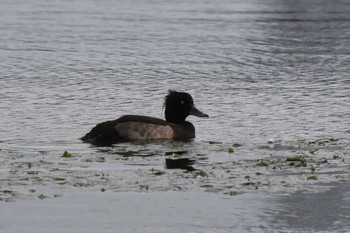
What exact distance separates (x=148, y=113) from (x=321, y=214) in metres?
13.2

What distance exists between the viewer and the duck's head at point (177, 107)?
26.3 metres

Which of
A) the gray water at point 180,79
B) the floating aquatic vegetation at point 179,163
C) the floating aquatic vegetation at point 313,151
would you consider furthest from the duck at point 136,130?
the floating aquatic vegetation at point 313,151

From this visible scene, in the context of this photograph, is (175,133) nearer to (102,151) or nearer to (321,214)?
(102,151)

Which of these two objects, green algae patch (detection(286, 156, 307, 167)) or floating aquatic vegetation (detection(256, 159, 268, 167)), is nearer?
floating aquatic vegetation (detection(256, 159, 268, 167))

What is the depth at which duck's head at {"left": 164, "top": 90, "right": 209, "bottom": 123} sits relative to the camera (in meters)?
26.3

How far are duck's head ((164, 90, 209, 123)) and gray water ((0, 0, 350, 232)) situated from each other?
546mm

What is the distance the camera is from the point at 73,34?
176 ft

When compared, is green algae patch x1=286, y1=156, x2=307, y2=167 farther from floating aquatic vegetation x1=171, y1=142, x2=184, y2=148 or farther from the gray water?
floating aquatic vegetation x1=171, y1=142, x2=184, y2=148

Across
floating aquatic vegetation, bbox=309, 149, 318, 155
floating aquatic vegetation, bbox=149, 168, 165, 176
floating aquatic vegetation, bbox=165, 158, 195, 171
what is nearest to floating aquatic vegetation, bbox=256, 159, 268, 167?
floating aquatic vegetation, bbox=165, 158, 195, 171

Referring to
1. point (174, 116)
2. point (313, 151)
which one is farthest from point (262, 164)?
point (174, 116)

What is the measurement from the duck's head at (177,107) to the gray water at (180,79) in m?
0.55

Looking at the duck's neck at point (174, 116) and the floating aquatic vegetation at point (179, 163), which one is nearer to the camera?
the floating aquatic vegetation at point (179, 163)

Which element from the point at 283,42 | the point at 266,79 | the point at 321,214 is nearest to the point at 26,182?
the point at 321,214

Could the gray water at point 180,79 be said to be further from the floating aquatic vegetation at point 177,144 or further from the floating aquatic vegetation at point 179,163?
the floating aquatic vegetation at point 179,163
